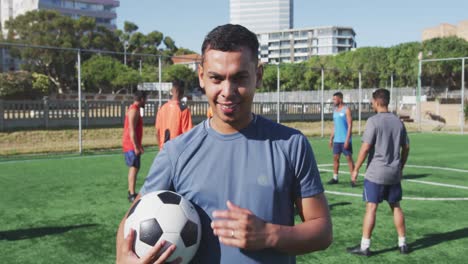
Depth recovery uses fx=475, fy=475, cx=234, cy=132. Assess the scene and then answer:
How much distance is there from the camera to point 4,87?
41.2m

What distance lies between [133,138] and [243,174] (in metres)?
6.76

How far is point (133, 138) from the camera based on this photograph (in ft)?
27.5

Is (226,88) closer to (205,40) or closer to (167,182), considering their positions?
(205,40)

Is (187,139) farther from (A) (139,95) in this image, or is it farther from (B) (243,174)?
(A) (139,95)

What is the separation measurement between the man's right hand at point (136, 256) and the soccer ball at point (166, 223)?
0.03 meters

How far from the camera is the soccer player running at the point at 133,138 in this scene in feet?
27.5

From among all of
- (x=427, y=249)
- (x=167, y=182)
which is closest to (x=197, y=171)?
(x=167, y=182)

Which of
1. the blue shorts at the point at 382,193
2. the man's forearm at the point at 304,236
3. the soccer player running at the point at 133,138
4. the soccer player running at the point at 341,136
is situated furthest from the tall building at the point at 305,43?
the man's forearm at the point at 304,236

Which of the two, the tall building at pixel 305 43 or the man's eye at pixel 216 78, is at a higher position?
the tall building at pixel 305 43

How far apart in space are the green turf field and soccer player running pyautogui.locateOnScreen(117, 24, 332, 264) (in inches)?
144

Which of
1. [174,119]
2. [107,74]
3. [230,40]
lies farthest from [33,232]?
[107,74]

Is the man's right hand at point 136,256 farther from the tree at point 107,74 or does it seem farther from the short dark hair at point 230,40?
the tree at point 107,74

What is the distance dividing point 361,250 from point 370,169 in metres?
1.00

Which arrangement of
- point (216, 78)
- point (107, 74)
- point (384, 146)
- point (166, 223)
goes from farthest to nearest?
point (107, 74) → point (384, 146) → point (166, 223) → point (216, 78)
